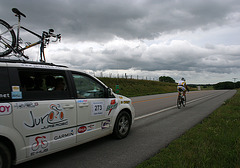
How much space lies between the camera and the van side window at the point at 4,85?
2.76 meters

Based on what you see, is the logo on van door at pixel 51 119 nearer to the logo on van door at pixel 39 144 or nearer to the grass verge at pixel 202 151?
the logo on van door at pixel 39 144

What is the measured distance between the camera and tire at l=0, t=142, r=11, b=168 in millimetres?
2650

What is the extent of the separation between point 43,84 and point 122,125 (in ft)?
8.22

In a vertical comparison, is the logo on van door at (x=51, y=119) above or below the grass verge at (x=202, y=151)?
above

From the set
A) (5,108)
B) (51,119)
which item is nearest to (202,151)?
(51,119)

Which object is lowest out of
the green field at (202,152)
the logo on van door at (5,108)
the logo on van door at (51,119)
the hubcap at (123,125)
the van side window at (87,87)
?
the green field at (202,152)

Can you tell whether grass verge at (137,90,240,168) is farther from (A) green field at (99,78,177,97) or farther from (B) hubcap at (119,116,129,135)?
(A) green field at (99,78,177,97)

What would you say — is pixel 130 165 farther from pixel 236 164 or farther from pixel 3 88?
pixel 3 88

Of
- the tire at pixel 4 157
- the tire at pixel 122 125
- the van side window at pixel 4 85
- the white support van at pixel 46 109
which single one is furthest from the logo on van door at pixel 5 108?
the tire at pixel 122 125

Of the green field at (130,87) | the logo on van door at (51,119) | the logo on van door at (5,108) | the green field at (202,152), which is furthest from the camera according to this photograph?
the green field at (130,87)

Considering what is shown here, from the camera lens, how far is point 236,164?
3.13 metres

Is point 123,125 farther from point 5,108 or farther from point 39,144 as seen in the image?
point 5,108

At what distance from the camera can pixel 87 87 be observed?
4238 mm

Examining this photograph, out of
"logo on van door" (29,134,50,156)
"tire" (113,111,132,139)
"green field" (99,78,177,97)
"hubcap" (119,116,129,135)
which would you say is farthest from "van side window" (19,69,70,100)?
"green field" (99,78,177,97)
